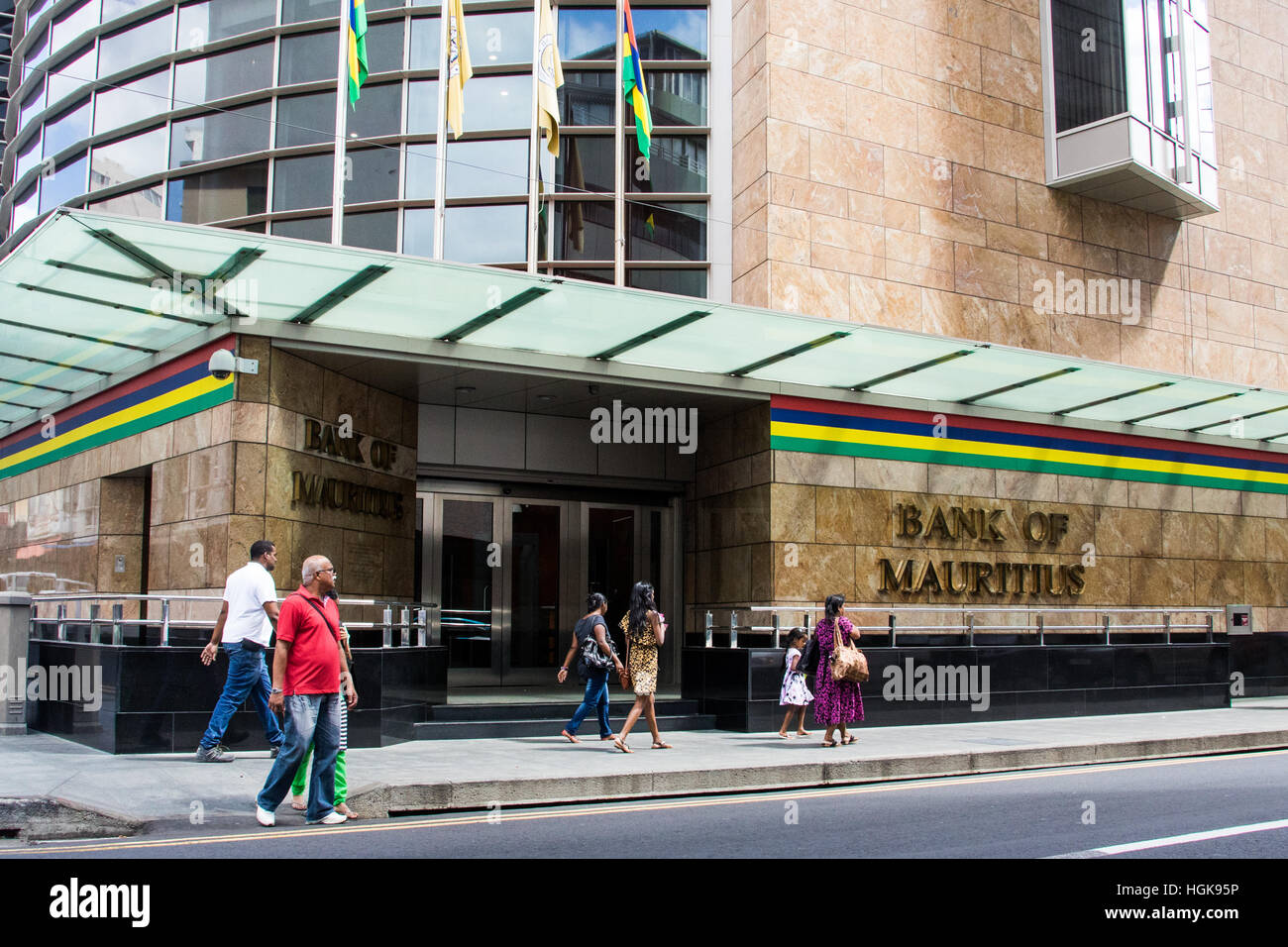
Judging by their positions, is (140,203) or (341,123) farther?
(140,203)

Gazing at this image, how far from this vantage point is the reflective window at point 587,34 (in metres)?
21.2

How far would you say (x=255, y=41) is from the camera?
23.1 meters

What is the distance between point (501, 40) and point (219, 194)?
641 centimetres

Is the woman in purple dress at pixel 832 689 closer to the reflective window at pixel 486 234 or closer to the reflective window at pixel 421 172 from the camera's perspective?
the reflective window at pixel 486 234

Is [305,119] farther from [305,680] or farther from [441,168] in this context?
[305,680]

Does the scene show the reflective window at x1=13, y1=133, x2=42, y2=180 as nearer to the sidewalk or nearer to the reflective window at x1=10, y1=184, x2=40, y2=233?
the reflective window at x1=10, y1=184, x2=40, y2=233

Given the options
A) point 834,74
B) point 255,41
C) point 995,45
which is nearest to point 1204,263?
point 995,45

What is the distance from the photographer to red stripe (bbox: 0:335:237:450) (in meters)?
13.9

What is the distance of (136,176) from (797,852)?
22618 mm

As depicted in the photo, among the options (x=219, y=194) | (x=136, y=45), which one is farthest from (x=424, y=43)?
(x=136, y=45)

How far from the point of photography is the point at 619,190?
20469 millimetres

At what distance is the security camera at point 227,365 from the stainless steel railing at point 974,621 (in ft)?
20.4

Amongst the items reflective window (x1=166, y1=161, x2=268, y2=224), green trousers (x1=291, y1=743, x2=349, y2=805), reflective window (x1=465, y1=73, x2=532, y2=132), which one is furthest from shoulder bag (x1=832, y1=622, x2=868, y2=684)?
reflective window (x1=166, y1=161, x2=268, y2=224)
